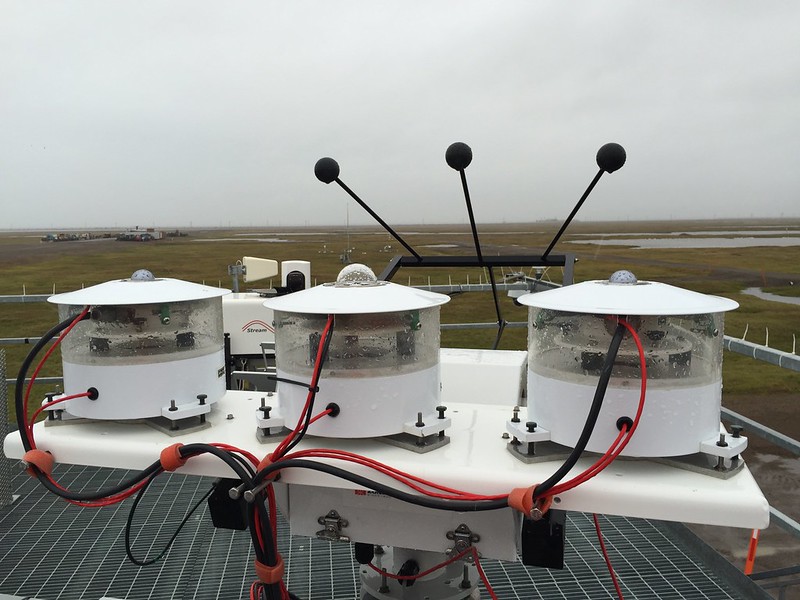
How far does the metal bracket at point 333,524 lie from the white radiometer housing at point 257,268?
305cm

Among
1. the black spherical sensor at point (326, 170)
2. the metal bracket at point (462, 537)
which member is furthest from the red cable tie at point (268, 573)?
the black spherical sensor at point (326, 170)

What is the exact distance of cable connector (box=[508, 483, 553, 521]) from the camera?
135cm

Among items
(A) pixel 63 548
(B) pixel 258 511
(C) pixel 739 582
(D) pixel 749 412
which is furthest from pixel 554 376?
(D) pixel 749 412

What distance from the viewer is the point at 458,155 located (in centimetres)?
173

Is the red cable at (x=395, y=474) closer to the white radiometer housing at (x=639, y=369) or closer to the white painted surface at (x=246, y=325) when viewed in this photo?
the white radiometer housing at (x=639, y=369)

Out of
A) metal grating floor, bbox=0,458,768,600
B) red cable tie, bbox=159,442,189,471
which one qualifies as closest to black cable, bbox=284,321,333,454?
red cable tie, bbox=159,442,189,471

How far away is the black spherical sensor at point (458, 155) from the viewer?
5.66ft

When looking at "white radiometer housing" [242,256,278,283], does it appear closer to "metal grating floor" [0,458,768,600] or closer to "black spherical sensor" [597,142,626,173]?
"metal grating floor" [0,458,768,600]

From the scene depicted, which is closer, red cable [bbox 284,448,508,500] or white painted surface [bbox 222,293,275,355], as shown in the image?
red cable [bbox 284,448,508,500]

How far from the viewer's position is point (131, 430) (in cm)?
184

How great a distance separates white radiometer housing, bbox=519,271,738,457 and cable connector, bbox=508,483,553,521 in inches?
6.2

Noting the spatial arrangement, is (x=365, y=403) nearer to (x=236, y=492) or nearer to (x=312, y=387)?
(x=312, y=387)

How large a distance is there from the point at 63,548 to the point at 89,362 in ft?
6.85

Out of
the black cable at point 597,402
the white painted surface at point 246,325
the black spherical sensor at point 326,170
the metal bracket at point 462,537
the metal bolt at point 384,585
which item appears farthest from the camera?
the white painted surface at point 246,325
